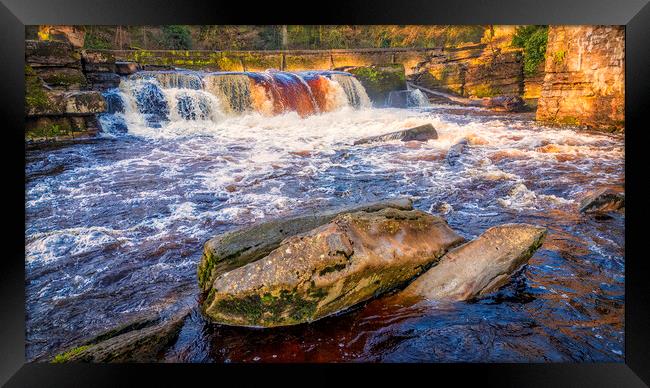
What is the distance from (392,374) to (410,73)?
8.94ft

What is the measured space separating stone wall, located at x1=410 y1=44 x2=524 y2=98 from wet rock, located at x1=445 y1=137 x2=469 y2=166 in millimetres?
578

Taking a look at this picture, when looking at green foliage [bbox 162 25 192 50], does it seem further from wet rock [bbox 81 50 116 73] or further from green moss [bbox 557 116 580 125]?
green moss [bbox 557 116 580 125]

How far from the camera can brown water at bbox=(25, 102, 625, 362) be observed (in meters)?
2.84

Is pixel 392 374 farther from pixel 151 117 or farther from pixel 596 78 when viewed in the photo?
pixel 151 117

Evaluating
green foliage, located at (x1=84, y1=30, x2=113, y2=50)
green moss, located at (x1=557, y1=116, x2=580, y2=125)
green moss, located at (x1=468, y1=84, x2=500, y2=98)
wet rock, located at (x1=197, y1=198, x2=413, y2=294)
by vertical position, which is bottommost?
wet rock, located at (x1=197, y1=198, x2=413, y2=294)

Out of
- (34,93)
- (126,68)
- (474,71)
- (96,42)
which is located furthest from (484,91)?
(34,93)

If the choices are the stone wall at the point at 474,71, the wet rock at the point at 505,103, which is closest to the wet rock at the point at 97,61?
the stone wall at the point at 474,71

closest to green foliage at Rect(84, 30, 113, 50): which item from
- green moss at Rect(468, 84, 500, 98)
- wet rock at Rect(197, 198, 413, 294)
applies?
wet rock at Rect(197, 198, 413, 294)

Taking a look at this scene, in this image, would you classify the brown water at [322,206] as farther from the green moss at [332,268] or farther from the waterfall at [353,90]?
the green moss at [332,268]

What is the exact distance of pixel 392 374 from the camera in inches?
115

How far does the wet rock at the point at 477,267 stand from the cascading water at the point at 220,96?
1910mm
